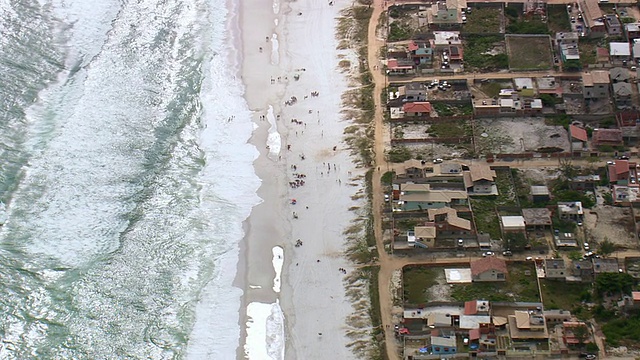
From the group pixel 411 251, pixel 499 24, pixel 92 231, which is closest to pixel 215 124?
pixel 92 231

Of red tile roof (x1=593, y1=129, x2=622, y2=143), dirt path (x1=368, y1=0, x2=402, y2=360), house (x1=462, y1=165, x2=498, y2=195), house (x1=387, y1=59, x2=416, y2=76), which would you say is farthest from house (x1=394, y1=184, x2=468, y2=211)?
house (x1=387, y1=59, x2=416, y2=76)

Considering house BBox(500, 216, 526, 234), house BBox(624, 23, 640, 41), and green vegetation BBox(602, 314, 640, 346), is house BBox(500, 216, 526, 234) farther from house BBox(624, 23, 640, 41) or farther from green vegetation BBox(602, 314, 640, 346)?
house BBox(624, 23, 640, 41)

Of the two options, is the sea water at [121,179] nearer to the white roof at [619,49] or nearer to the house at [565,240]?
the house at [565,240]

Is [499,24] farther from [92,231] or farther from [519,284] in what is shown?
[92,231]

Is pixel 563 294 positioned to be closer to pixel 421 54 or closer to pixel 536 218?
pixel 536 218

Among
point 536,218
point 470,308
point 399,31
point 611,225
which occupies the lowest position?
point 470,308

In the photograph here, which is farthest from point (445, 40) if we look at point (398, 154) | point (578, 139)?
point (578, 139)
